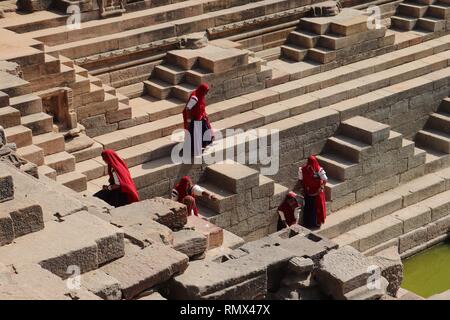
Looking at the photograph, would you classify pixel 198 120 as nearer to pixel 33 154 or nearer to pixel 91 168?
pixel 91 168

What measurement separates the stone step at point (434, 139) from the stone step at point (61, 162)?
293 inches

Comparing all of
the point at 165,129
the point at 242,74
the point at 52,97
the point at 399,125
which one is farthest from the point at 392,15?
Result: the point at 52,97

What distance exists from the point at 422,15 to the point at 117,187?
34.7 ft

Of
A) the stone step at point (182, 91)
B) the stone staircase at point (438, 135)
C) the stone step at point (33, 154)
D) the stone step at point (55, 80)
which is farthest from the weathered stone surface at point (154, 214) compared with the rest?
the stone staircase at point (438, 135)

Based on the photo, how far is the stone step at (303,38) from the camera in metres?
20.5

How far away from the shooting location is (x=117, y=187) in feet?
47.3

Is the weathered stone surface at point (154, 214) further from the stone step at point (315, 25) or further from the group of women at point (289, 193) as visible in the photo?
the stone step at point (315, 25)

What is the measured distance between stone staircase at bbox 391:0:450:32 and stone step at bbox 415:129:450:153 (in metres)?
3.11

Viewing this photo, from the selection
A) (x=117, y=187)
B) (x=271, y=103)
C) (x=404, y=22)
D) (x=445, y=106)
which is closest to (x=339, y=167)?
(x=271, y=103)

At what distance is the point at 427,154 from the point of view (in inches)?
762

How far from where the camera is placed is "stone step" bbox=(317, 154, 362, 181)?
17547mm

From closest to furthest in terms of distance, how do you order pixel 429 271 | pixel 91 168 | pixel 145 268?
pixel 145 268 → pixel 91 168 → pixel 429 271
